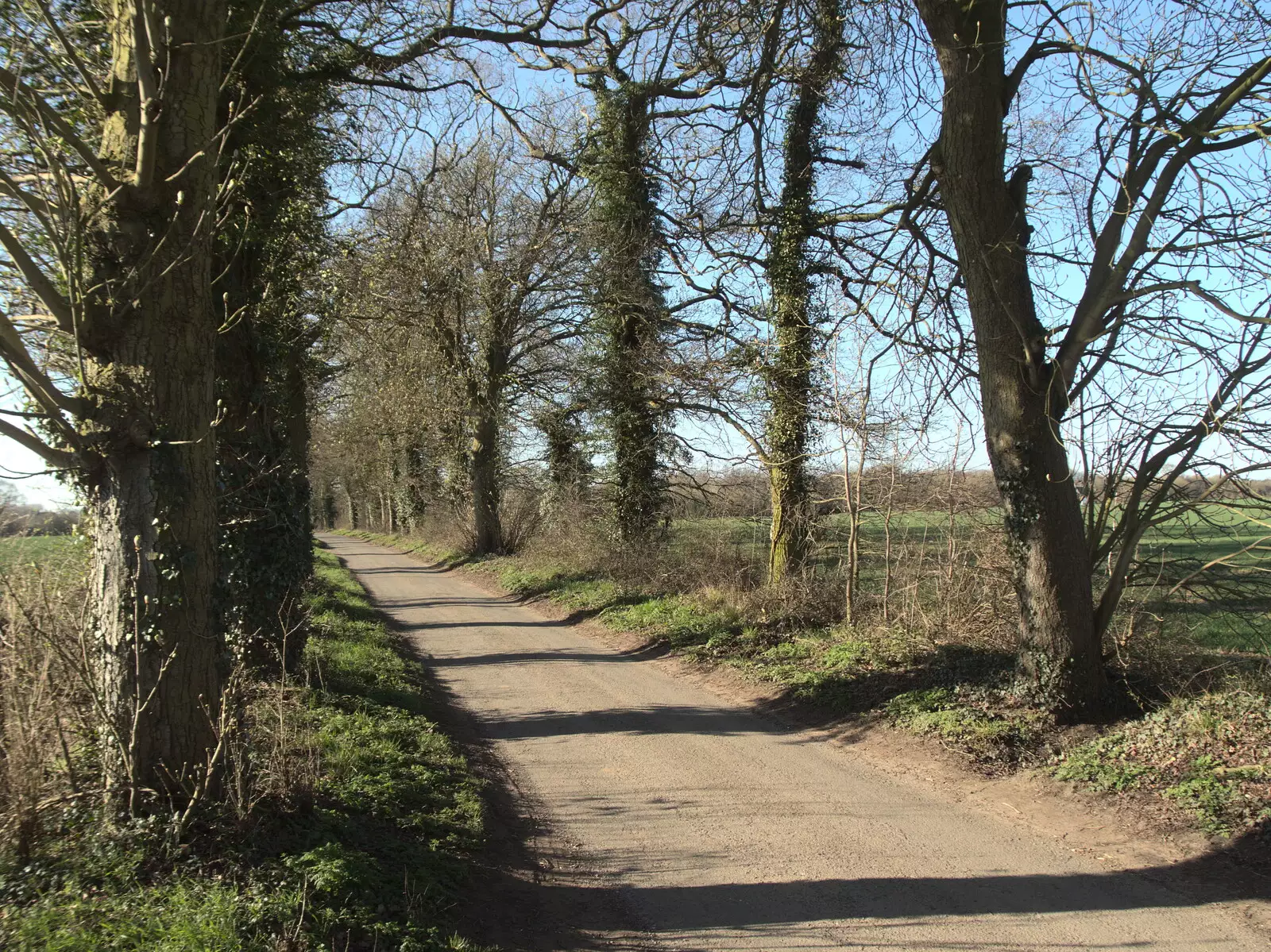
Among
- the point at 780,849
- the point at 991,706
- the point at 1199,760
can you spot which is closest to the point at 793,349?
the point at 991,706

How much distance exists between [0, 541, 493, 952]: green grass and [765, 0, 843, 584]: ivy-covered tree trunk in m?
7.73

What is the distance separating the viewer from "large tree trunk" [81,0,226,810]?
4.33m

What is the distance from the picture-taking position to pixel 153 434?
4.39 meters

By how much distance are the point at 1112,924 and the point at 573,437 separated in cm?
1871

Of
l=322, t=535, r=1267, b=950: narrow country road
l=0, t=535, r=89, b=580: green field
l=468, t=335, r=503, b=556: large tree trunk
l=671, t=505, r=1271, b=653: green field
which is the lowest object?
l=322, t=535, r=1267, b=950: narrow country road

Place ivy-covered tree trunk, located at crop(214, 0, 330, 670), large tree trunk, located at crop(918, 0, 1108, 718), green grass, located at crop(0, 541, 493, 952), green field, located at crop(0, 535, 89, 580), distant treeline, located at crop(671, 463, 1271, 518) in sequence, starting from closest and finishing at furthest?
green grass, located at crop(0, 541, 493, 952) < green field, located at crop(0, 535, 89, 580) < distant treeline, located at crop(671, 463, 1271, 518) < large tree trunk, located at crop(918, 0, 1108, 718) < ivy-covered tree trunk, located at crop(214, 0, 330, 670)

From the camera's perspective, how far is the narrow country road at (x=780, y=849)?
14.6 ft

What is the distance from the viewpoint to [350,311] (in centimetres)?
1355

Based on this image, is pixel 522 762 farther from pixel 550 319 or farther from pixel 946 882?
pixel 550 319

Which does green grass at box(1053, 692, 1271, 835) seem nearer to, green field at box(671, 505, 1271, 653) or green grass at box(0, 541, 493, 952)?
green field at box(671, 505, 1271, 653)

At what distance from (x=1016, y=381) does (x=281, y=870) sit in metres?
7.06

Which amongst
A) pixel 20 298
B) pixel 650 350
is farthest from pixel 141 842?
pixel 650 350

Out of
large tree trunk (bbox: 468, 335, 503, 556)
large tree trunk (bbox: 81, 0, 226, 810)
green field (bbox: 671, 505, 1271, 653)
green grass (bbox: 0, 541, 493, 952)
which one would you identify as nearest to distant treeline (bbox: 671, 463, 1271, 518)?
green field (bbox: 671, 505, 1271, 653)

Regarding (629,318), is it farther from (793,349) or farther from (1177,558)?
(1177,558)
